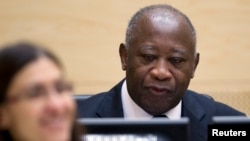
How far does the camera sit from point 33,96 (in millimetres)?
865

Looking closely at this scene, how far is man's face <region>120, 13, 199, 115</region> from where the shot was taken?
4.98 ft

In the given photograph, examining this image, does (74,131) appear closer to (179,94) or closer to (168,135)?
(168,135)

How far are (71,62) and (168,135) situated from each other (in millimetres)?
2146

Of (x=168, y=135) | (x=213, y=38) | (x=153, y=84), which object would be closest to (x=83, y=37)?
(x=213, y=38)

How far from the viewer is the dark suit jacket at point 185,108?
4.76ft

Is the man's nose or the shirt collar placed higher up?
the man's nose

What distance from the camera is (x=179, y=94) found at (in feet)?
5.03

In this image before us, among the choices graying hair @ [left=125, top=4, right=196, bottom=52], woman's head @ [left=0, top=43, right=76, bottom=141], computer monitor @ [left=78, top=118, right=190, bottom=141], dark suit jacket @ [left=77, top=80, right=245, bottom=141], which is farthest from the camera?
graying hair @ [left=125, top=4, right=196, bottom=52]

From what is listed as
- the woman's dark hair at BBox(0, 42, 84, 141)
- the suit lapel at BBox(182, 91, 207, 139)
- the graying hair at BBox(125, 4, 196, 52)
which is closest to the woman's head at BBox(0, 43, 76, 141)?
the woman's dark hair at BBox(0, 42, 84, 141)

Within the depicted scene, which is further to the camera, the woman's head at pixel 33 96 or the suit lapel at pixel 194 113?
the suit lapel at pixel 194 113

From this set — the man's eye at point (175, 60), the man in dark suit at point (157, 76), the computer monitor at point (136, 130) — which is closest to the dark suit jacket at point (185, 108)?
the man in dark suit at point (157, 76)

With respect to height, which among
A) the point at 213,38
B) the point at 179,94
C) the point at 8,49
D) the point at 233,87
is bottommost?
the point at 233,87

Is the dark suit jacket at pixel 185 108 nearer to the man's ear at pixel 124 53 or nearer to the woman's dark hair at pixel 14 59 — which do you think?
the man's ear at pixel 124 53

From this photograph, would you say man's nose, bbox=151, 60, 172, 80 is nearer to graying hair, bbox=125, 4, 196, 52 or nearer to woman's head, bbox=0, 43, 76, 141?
graying hair, bbox=125, 4, 196, 52
